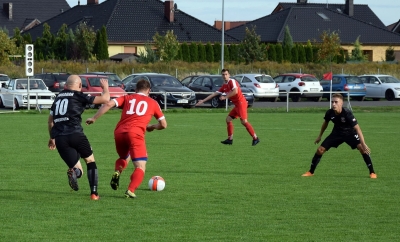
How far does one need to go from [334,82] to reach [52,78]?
16362 millimetres

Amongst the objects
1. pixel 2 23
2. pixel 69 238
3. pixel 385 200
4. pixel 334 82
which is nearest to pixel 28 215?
pixel 69 238

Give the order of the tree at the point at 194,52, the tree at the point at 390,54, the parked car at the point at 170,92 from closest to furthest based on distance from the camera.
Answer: the parked car at the point at 170,92
the tree at the point at 194,52
the tree at the point at 390,54

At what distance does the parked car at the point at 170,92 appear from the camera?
38250mm

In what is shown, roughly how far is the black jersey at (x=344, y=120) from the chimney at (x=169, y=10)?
6520 cm

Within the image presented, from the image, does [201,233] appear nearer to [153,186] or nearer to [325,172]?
[153,186]

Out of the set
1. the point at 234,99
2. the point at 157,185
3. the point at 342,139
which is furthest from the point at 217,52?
the point at 157,185

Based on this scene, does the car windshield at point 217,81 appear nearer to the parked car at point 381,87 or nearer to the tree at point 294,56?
the parked car at point 381,87

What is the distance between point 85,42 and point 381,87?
28103 millimetres

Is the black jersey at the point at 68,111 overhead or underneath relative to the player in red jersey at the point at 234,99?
overhead

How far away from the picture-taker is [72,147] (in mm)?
11688

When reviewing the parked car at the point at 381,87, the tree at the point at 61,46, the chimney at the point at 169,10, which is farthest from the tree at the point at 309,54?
the parked car at the point at 381,87

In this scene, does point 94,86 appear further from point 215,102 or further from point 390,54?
point 390,54

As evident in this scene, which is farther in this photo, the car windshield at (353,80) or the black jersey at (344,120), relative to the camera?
the car windshield at (353,80)

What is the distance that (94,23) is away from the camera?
78.7m
